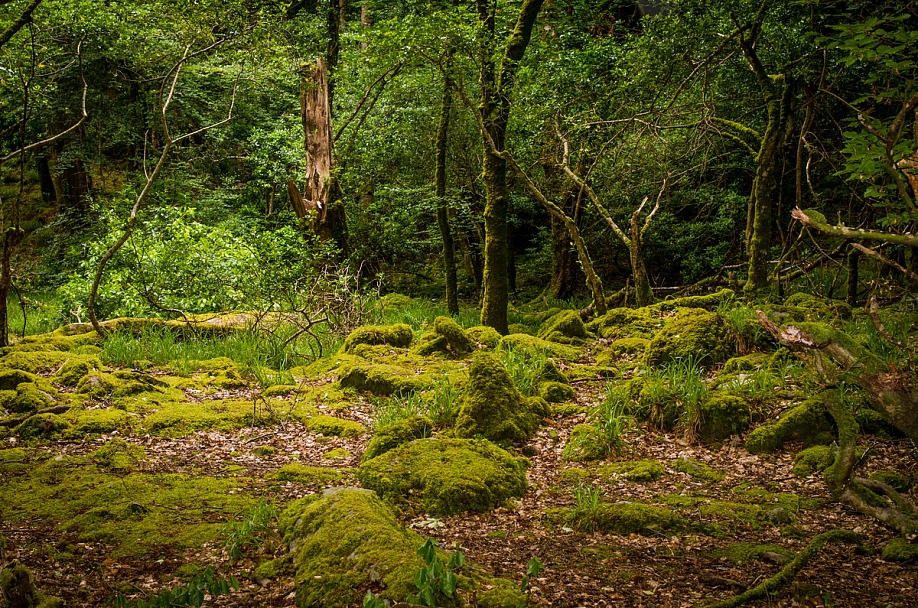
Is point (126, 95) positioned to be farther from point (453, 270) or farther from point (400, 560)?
point (400, 560)

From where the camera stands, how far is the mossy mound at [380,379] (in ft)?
21.5

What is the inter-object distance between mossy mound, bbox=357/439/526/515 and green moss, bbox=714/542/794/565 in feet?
4.70

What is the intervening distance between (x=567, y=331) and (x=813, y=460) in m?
4.35

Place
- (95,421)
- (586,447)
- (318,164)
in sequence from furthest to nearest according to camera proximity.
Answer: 1. (318,164)
2. (95,421)
3. (586,447)

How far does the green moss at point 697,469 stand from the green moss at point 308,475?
2633 millimetres

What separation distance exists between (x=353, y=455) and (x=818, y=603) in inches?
138

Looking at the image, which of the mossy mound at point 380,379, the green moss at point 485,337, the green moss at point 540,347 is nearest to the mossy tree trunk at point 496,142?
the green moss at point 485,337

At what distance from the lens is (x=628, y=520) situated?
150 inches

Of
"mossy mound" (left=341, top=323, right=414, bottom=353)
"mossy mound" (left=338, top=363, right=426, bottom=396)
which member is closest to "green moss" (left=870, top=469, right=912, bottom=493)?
"mossy mound" (left=338, top=363, right=426, bottom=396)

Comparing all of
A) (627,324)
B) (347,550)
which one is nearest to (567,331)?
(627,324)

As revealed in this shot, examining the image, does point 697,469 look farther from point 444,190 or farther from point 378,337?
point 444,190

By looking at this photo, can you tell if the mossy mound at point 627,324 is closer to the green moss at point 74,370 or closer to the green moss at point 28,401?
the green moss at point 74,370

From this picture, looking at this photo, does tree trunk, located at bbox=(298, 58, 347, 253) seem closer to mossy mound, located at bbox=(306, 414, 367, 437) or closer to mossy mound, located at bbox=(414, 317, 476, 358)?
mossy mound, located at bbox=(414, 317, 476, 358)

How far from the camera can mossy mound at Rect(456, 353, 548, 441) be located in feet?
17.3
